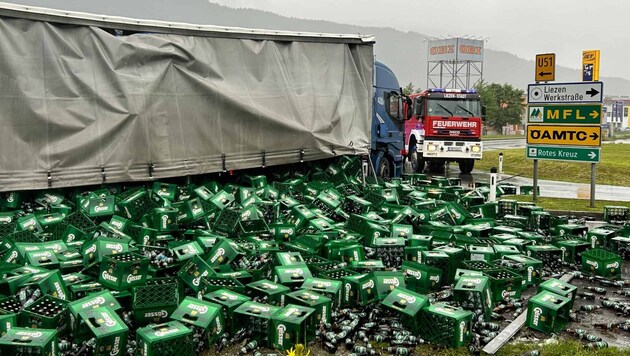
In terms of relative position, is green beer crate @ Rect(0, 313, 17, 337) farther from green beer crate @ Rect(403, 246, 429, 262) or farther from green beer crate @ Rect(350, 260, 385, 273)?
green beer crate @ Rect(403, 246, 429, 262)

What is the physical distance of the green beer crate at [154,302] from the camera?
6324 millimetres

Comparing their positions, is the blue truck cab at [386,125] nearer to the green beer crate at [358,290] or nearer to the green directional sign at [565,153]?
the green directional sign at [565,153]

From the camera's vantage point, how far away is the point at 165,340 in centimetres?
543

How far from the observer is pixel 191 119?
12.8 metres

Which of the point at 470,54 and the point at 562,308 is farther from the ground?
the point at 470,54

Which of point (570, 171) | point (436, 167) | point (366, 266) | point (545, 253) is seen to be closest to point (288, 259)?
point (366, 266)

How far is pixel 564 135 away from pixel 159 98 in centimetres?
1010

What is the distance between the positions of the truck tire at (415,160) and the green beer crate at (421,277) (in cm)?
1739

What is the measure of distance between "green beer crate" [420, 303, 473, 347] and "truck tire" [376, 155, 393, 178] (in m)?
11.7

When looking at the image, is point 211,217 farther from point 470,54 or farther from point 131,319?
point 470,54

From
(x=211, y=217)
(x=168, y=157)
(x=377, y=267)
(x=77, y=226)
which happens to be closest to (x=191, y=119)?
(x=168, y=157)

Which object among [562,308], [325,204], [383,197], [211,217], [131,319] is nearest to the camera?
[131,319]

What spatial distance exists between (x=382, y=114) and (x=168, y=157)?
774 cm

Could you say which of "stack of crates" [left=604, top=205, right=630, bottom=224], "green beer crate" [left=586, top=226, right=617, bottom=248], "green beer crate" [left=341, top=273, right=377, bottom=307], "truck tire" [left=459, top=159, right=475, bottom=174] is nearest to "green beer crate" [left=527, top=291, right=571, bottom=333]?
"green beer crate" [left=341, top=273, right=377, bottom=307]
